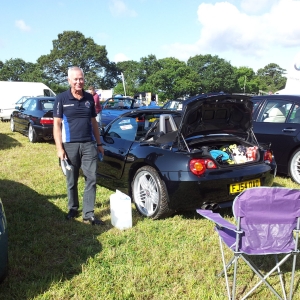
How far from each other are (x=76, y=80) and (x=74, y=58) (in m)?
73.0

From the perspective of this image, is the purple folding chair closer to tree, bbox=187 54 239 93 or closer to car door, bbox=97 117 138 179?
car door, bbox=97 117 138 179

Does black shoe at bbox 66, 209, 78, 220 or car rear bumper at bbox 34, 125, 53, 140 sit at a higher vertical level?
car rear bumper at bbox 34, 125, 53, 140

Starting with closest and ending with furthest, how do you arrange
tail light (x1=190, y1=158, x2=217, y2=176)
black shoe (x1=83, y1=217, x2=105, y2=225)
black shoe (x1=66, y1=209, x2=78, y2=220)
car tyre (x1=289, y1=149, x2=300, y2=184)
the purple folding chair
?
the purple folding chair < tail light (x1=190, y1=158, x2=217, y2=176) < black shoe (x1=83, y1=217, x2=105, y2=225) < black shoe (x1=66, y1=209, x2=78, y2=220) < car tyre (x1=289, y1=149, x2=300, y2=184)

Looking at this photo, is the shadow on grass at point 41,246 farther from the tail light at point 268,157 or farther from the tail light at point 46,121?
the tail light at point 46,121

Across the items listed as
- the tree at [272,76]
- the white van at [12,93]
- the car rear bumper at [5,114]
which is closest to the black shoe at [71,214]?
the car rear bumper at [5,114]

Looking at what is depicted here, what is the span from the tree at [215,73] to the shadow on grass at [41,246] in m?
93.3

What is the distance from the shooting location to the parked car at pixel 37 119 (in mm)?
10031

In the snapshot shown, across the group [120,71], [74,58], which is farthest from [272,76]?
[74,58]

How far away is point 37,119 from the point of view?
10.2 metres

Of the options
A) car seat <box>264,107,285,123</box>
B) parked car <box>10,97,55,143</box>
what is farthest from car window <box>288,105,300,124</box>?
parked car <box>10,97,55,143</box>

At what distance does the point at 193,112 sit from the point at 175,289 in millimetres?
2023

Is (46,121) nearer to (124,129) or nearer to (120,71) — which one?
(124,129)

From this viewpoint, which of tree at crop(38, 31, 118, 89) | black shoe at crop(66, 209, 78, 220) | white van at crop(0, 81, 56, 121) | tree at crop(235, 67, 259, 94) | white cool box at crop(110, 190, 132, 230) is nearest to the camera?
white cool box at crop(110, 190, 132, 230)

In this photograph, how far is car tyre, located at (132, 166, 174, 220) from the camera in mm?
3916
